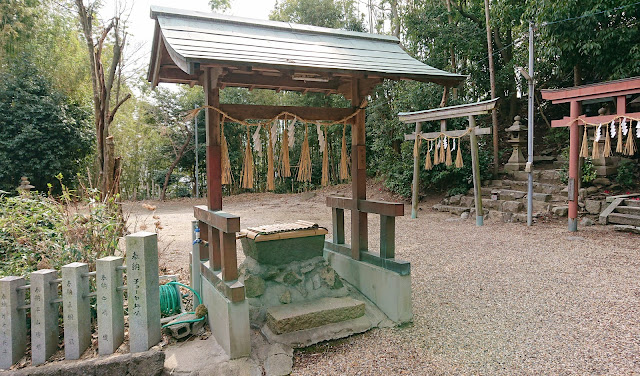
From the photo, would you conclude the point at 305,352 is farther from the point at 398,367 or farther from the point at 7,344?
the point at 7,344

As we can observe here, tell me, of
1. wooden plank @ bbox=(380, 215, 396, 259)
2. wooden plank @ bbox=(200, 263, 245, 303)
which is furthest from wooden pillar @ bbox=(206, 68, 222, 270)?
wooden plank @ bbox=(380, 215, 396, 259)

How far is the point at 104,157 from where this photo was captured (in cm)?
511

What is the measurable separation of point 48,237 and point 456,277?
14.5 feet

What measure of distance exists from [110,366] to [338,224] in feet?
7.93

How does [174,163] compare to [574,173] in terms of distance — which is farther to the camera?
[174,163]

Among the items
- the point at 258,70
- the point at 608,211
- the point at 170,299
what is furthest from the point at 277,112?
the point at 608,211

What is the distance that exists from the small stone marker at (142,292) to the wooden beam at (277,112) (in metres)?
1.26

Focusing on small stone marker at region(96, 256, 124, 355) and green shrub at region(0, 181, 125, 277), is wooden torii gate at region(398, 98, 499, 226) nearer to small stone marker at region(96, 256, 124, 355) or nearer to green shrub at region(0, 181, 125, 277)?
green shrub at region(0, 181, 125, 277)

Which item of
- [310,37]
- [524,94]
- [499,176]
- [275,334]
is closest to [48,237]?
[275,334]

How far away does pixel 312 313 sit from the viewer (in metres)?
3.08

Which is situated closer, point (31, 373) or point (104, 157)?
point (31, 373)

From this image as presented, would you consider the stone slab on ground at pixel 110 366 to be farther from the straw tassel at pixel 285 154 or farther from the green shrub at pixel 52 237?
the straw tassel at pixel 285 154

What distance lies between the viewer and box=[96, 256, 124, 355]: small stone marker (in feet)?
8.57

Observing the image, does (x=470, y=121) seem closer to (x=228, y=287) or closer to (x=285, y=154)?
(x=285, y=154)
